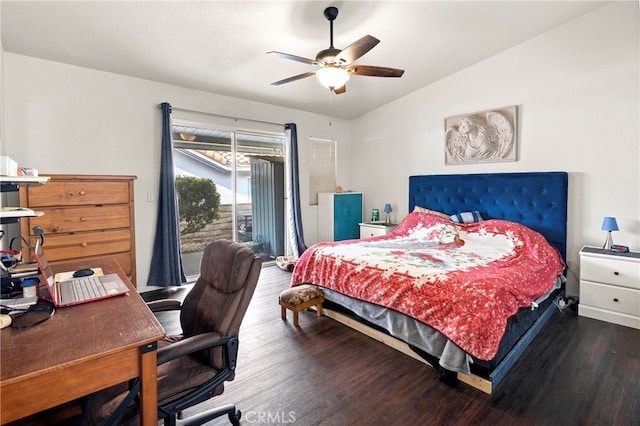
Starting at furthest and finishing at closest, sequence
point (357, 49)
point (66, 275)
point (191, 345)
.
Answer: point (357, 49) → point (66, 275) → point (191, 345)

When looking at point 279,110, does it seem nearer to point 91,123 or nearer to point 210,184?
point 210,184

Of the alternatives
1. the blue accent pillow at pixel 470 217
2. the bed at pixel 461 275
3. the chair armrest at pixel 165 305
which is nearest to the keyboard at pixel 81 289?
the chair armrest at pixel 165 305

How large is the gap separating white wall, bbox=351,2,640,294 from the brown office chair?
145 inches

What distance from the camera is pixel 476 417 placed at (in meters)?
1.75

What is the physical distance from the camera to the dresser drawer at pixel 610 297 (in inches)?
110

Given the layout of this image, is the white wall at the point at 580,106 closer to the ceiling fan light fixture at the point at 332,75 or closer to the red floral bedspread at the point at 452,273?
the red floral bedspread at the point at 452,273

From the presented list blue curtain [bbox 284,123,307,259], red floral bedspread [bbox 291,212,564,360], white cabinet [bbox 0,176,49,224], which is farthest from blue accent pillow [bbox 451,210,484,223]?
white cabinet [bbox 0,176,49,224]

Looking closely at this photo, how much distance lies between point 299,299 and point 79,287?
1.77m

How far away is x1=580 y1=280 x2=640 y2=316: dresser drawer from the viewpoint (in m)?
2.81

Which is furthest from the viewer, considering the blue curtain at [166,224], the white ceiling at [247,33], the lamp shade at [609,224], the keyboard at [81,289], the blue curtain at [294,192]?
the blue curtain at [294,192]

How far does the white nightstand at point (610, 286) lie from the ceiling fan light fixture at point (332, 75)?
112 inches

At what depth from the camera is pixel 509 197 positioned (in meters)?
3.78

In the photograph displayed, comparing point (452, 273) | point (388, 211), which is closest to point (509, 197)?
point (388, 211)

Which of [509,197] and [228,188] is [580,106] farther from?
[228,188]
